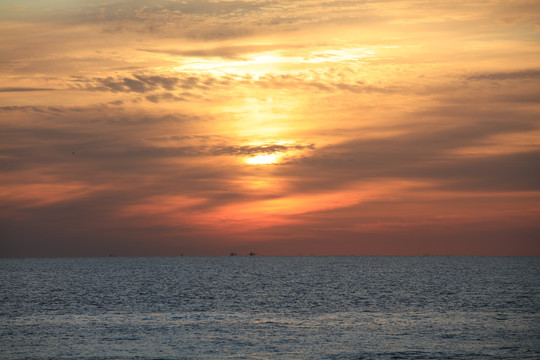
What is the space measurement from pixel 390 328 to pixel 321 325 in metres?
8.49

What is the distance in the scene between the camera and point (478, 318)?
84.3 metres

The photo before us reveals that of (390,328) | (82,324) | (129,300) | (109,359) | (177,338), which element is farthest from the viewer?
(129,300)

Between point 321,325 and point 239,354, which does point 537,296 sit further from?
point 239,354

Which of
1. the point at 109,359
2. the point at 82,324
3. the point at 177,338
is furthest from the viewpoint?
the point at 82,324

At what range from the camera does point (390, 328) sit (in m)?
74.6

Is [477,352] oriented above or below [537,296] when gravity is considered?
above

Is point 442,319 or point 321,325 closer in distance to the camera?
point 321,325

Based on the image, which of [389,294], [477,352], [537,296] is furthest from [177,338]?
[537,296]

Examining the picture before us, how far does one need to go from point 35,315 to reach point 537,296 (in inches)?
3536

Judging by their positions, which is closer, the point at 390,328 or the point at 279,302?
the point at 390,328

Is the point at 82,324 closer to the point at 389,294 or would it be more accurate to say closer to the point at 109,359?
the point at 109,359

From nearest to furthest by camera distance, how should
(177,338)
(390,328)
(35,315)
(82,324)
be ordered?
(177,338), (390,328), (82,324), (35,315)

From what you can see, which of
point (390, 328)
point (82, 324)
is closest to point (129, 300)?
point (82, 324)

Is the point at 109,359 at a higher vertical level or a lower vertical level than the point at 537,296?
higher
